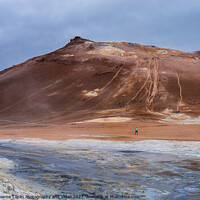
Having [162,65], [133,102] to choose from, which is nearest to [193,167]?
[133,102]

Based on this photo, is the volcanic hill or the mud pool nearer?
the mud pool

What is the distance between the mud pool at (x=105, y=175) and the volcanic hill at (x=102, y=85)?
26970mm

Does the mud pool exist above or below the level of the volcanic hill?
below

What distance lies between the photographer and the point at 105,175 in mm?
10141

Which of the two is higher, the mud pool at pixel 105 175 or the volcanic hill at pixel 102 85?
the volcanic hill at pixel 102 85

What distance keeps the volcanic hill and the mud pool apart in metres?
27.0

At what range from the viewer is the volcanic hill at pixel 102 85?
47.5 meters

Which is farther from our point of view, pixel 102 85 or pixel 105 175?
pixel 102 85

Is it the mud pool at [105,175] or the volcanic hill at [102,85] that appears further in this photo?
the volcanic hill at [102,85]

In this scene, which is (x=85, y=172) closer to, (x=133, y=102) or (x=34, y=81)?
(x=133, y=102)

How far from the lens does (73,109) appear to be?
50594mm

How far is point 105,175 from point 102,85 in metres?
47.7

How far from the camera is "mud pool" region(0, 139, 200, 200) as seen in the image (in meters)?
7.73

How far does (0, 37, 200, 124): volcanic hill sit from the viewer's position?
4750 cm
